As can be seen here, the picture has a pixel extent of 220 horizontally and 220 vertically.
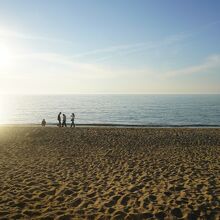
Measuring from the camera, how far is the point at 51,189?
9398 mm

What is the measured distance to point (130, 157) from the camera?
1520 centimetres

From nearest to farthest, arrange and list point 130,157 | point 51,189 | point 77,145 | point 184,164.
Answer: point 51,189, point 184,164, point 130,157, point 77,145

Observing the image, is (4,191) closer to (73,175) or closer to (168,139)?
(73,175)

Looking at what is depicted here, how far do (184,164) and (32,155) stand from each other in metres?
9.37

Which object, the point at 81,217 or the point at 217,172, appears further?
the point at 217,172

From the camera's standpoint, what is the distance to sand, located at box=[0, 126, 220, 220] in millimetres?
7520

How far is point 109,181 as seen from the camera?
10.4 m

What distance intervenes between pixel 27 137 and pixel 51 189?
14393 mm

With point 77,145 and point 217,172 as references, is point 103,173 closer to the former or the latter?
point 217,172

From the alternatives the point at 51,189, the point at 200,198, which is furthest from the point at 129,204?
the point at 51,189

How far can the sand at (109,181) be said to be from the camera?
7.52 m

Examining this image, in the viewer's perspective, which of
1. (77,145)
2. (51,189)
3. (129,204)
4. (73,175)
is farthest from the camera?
(77,145)

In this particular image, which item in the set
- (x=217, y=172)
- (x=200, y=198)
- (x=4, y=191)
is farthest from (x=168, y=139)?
(x=4, y=191)

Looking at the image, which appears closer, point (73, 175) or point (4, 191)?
point (4, 191)
